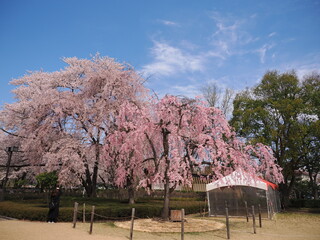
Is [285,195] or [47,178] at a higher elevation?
[47,178]

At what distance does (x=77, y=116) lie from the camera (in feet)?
67.8

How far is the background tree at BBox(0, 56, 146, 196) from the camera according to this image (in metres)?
18.8

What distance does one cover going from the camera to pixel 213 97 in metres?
30.9

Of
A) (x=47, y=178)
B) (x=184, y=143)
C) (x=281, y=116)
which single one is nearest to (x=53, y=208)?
(x=47, y=178)

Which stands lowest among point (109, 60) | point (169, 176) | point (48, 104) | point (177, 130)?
point (169, 176)

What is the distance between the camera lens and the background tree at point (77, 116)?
18781 mm

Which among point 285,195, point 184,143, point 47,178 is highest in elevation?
point 184,143

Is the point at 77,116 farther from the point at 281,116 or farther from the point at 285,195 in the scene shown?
the point at 285,195

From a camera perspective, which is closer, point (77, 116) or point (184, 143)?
point (184, 143)

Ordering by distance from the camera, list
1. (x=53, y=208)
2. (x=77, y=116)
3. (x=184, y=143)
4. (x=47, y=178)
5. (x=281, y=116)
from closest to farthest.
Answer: (x=53, y=208) → (x=184, y=143) → (x=47, y=178) → (x=77, y=116) → (x=281, y=116)

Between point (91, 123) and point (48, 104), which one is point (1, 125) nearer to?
point (48, 104)

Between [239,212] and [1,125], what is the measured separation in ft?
85.8

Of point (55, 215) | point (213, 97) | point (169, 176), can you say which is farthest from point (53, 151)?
point (213, 97)

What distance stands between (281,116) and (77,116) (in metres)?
19.1
